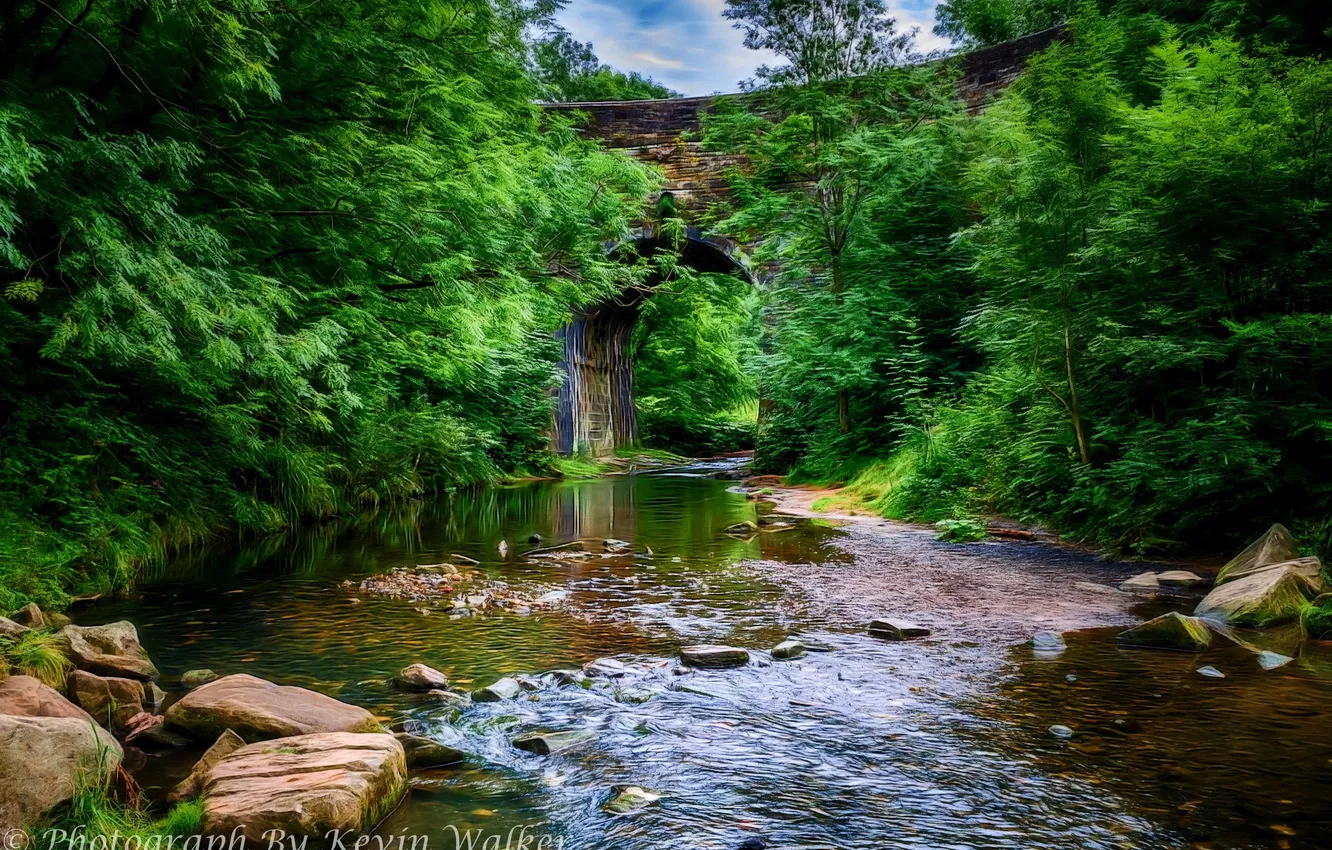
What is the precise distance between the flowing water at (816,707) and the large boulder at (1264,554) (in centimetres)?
50

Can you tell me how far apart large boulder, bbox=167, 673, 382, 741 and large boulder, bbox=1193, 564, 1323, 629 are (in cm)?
460

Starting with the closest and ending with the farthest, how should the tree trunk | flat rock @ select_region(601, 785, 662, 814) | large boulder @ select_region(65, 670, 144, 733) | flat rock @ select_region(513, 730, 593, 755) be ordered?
flat rock @ select_region(601, 785, 662, 814), flat rock @ select_region(513, 730, 593, 755), large boulder @ select_region(65, 670, 144, 733), the tree trunk

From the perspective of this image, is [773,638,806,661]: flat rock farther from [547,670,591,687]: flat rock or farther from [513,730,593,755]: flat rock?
[513,730,593,755]: flat rock

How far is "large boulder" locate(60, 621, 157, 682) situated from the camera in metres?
3.73

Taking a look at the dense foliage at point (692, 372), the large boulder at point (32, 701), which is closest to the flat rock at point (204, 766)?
the large boulder at point (32, 701)

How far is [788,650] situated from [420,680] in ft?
5.83

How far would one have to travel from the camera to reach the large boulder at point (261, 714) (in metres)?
2.99

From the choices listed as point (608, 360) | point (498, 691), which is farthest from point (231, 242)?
point (608, 360)

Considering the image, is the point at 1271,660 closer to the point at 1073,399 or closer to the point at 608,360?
the point at 1073,399

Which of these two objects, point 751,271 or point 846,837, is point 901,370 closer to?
point 751,271

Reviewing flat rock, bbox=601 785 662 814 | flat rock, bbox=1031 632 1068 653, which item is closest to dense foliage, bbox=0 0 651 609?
flat rock, bbox=601 785 662 814

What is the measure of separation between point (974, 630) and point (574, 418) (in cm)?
1776

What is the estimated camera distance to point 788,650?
4184mm

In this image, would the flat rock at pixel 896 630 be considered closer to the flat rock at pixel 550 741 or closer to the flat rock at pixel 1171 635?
the flat rock at pixel 1171 635
